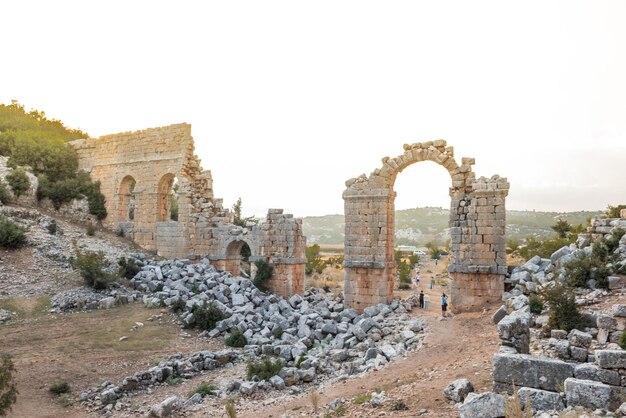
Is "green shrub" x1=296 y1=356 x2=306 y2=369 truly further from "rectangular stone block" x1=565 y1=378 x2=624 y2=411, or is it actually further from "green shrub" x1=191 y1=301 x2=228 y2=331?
"rectangular stone block" x1=565 y1=378 x2=624 y2=411

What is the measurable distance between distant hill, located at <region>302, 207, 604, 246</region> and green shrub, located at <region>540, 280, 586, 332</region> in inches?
2465

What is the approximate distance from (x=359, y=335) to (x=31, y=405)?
746cm

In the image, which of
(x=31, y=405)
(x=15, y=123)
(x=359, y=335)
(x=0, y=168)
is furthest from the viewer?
(x=15, y=123)

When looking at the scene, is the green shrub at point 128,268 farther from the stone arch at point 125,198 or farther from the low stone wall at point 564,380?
the low stone wall at point 564,380

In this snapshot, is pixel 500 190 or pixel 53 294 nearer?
pixel 500 190

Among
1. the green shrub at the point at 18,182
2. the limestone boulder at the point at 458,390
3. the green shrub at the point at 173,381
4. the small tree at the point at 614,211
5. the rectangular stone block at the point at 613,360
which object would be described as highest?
the green shrub at the point at 18,182

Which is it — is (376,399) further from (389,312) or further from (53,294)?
(53,294)

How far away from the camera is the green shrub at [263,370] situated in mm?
10070

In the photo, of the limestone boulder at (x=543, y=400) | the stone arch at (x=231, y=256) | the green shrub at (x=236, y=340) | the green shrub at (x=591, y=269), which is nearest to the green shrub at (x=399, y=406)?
the limestone boulder at (x=543, y=400)

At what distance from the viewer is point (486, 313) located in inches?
497

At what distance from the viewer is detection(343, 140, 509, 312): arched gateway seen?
13.3 m

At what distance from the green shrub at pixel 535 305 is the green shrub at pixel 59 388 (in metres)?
9.81

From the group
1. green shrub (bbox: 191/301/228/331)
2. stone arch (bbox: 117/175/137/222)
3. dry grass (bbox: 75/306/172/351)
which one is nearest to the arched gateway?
green shrub (bbox: 191/301/228/331)

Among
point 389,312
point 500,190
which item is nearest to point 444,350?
point 389,312
